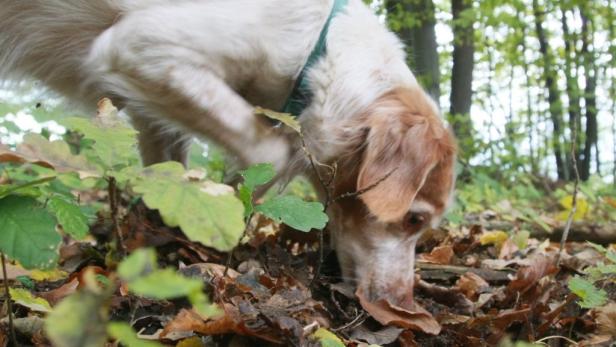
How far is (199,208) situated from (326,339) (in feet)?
2.29

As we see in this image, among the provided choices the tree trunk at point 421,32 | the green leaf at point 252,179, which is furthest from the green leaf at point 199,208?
the tree trunk at point 421,32

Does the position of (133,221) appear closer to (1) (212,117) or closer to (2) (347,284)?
(1) (212,117)

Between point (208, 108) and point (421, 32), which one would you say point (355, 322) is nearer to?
point (208, 108)

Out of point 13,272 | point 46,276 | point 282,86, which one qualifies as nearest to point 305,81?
point 282,86

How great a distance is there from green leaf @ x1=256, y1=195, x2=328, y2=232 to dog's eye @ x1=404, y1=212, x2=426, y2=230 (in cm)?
126

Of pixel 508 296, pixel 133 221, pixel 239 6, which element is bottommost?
pixel 508 296

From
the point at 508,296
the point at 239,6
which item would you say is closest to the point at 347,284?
the point at 508,296

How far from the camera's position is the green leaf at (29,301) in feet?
4.91

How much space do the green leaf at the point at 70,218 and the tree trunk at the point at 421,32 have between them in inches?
293

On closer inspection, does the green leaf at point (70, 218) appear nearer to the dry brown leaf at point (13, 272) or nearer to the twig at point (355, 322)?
the dry brown leaf at point (13, 272)

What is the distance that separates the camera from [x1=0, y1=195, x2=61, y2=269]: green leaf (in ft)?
3.67

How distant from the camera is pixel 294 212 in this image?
1580 millimetres

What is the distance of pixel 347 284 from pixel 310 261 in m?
0.19

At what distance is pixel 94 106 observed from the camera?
317 centimetres
